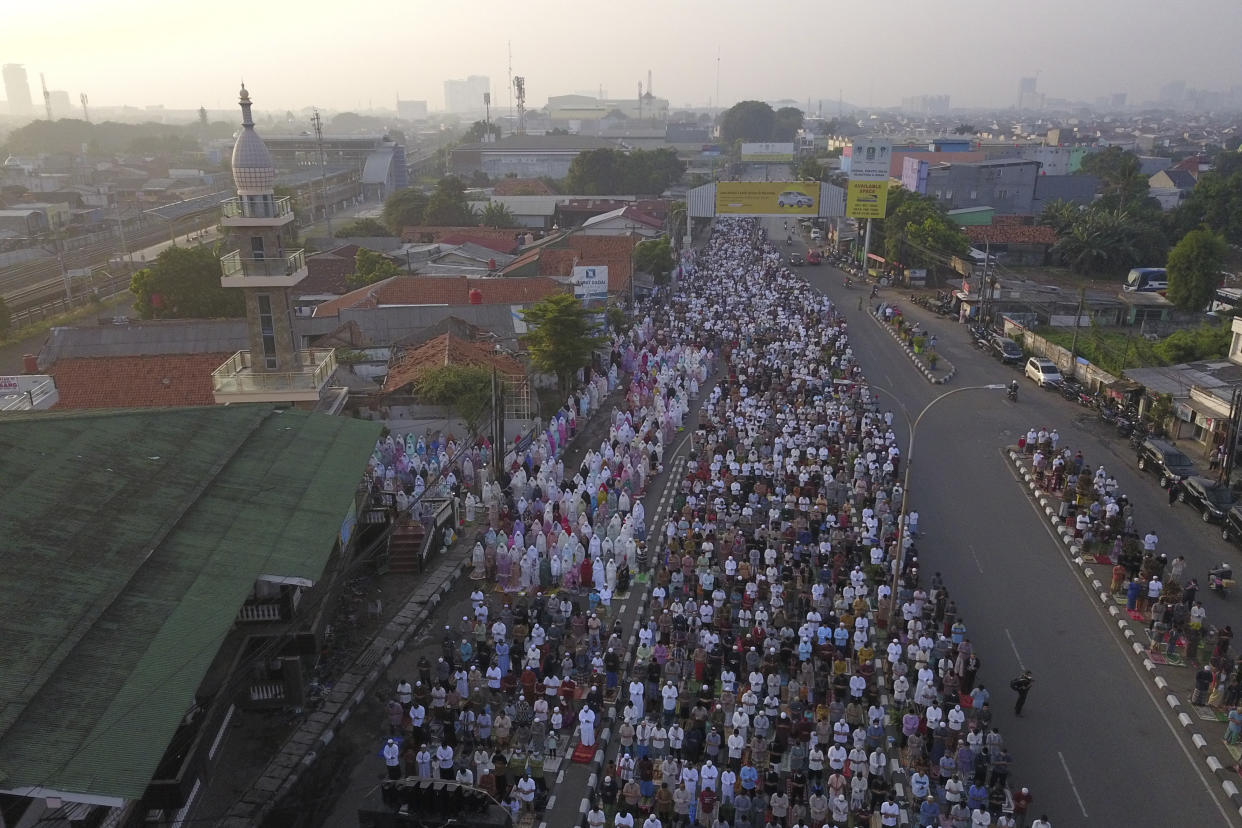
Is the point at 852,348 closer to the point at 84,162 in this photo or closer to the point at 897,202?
the point at 897,202

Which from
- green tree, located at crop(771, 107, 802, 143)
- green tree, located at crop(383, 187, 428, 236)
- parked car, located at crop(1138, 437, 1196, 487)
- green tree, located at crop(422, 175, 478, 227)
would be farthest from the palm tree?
green tree, located at crop(771, 107, 802, 143)

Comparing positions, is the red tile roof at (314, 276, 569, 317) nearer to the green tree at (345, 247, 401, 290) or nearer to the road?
the green tree at (345, 247, 401, 290)

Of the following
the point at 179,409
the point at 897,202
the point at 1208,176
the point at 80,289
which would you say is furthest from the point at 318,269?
the point at 1208,176

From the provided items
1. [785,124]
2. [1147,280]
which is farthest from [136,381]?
[785,124]

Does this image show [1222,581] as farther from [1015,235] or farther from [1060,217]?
[1060,217]

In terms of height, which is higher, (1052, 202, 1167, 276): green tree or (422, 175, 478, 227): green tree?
(422, 175, 478, 227): green tree
